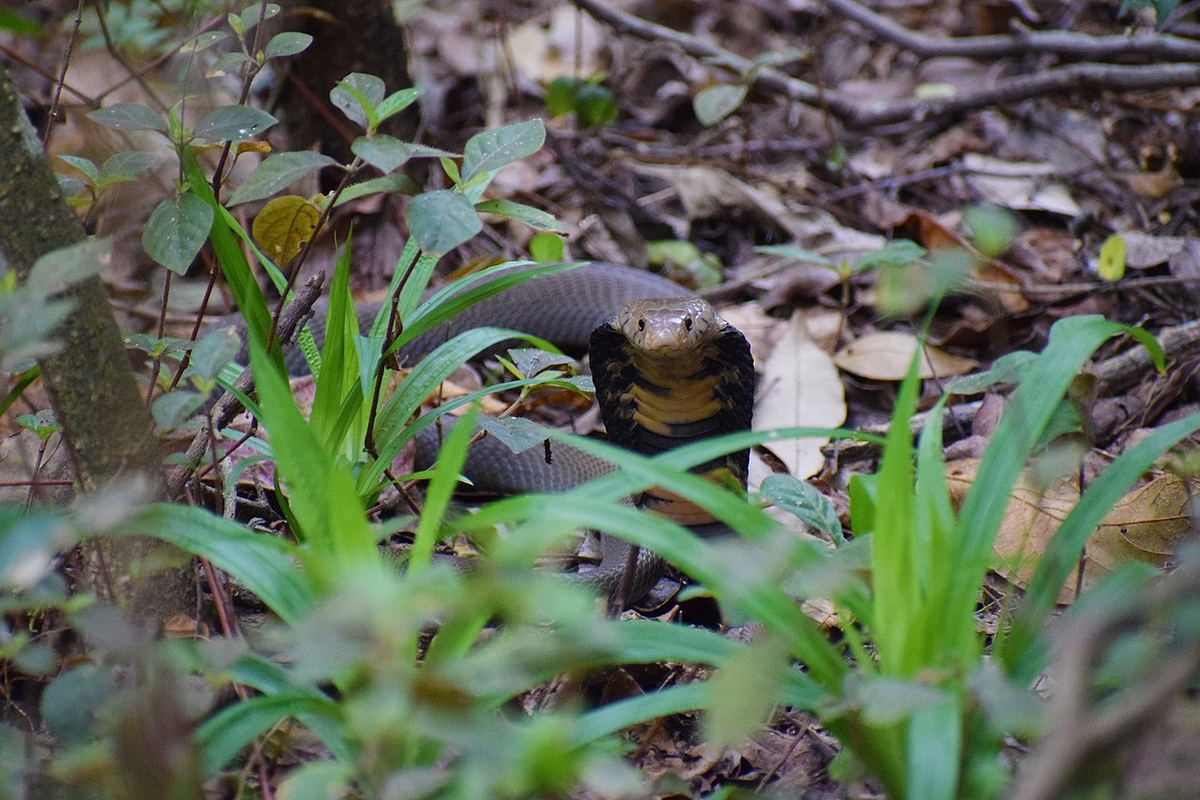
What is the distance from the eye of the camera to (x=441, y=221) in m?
2.26

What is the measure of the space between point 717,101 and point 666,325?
99.9 inches

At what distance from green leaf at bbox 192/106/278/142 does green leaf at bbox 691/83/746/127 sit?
3293 millimetres

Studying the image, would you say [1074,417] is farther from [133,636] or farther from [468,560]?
[133,636]

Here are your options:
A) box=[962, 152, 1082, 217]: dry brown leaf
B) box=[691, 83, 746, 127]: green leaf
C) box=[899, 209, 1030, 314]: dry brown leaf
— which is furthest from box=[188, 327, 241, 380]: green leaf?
box=[962, 152, 1082, 217]: dry brown leaf

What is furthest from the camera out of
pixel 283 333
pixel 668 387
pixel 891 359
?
pixel 891 359

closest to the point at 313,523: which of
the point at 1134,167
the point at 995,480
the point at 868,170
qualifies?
the point at 995,480

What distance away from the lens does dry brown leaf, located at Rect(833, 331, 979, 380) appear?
4.50 metres

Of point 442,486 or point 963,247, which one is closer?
point 442,486

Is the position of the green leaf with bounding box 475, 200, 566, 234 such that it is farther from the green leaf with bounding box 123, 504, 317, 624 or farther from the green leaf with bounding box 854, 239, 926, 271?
the green leaf with bounding box 854, 239, 926, 271

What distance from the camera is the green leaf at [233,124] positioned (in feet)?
8.25

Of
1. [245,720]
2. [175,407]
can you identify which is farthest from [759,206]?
[245,720]

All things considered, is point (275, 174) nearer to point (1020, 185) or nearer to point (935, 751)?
point (935, 751)

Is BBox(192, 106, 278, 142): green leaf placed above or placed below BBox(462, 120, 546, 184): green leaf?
above

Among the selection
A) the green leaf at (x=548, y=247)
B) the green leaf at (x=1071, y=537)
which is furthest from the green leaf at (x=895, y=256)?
the green leaf at (x=1071, y=537)
